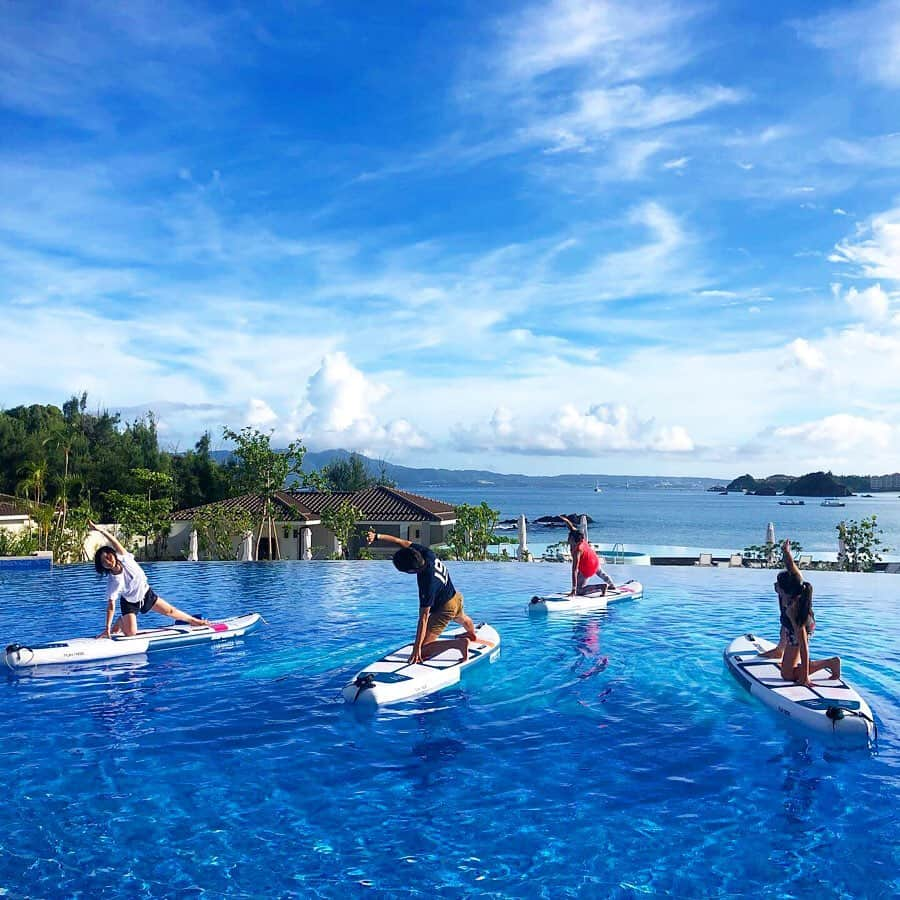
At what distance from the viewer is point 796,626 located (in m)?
10.3

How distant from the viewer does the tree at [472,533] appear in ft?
105

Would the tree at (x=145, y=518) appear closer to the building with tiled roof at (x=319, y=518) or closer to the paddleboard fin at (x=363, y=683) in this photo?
the building with tiled roof at (x=319, y=518)

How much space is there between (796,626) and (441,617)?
461cm

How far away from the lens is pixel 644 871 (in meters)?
6.52

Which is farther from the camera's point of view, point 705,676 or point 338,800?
point 705,676

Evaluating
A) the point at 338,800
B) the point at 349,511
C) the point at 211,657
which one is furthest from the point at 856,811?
the point at 349,511

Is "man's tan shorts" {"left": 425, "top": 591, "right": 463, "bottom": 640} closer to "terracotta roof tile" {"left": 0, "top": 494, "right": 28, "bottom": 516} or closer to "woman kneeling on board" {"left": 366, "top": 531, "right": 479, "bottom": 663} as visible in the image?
"woman kneeling on board" {"left": 366, "top": 531, "right": 479, "bottom": 663}

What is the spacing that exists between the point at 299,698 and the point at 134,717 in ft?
6.67

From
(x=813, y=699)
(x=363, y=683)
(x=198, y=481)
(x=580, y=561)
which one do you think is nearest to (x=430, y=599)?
(x=363, y=683)

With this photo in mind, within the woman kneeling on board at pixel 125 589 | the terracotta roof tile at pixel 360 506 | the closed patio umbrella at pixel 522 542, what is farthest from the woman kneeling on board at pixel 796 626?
the terracotta roof tile at pixel 360 506

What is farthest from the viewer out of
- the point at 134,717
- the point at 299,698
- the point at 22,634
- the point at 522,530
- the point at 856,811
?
the point at 522,530

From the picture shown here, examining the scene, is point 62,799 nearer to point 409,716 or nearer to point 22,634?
point 409,716

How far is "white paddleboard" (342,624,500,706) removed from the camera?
34.5 ft

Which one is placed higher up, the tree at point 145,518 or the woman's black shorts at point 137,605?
the tree at point 145,518
